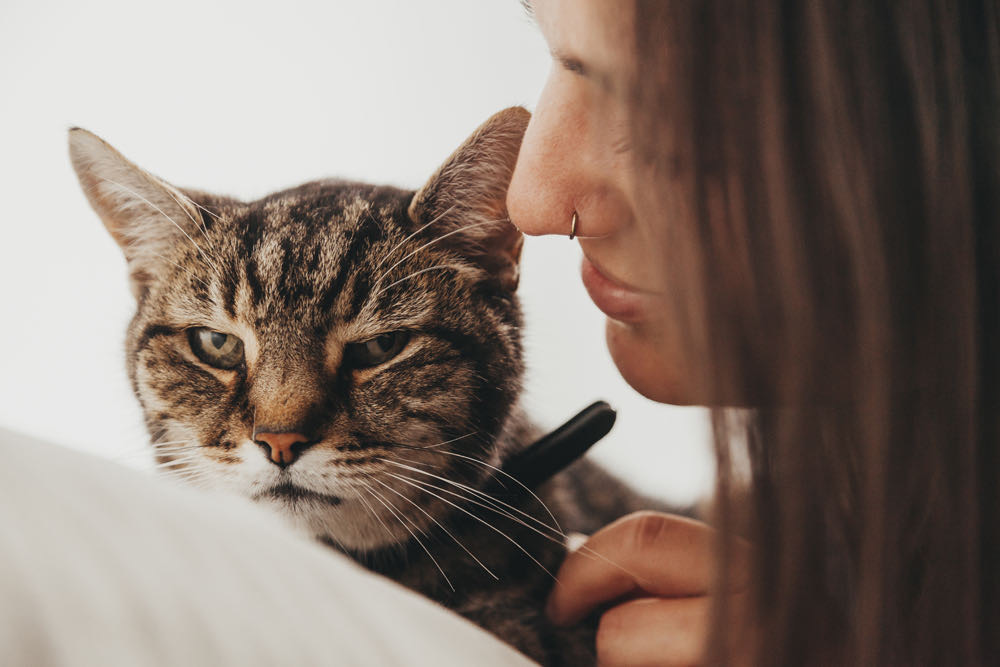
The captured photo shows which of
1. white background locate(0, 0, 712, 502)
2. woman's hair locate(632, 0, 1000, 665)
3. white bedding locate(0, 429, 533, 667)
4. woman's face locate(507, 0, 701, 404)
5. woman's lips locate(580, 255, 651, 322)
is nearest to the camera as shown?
white bedding locate(0, 429, 533, 667)

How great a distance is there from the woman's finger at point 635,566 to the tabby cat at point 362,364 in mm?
38

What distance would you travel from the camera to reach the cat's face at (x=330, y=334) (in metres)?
0.73

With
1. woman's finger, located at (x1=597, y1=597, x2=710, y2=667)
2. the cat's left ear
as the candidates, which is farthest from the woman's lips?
woman's finger, located at (x1=597, y1=597, x2=710, y2=667)

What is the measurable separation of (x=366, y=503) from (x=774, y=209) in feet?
1.54

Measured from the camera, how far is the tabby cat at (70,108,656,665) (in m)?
0.72

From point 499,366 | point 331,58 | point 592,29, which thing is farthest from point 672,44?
point 331,58

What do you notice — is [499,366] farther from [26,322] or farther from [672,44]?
[26,322]

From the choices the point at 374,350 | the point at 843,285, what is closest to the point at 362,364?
the point at 374,350

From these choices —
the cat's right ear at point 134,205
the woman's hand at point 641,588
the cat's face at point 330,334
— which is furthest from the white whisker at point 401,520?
the cat's right ear at point 134,205

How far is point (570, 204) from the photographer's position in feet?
2.03

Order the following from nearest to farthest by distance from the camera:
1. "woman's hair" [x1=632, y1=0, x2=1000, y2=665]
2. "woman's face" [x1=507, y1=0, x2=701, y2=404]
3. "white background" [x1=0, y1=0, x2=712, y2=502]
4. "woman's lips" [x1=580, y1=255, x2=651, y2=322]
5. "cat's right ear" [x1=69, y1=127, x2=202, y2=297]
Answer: "woman's hair" [x1=632, y1=0, x2=1000, y2=665] < "woman's face" [x1=507, y1=0, x2=701, y2=404] < "woman's lips" [x1=580, y1=255, x2=651, y2=322] < "cat's right ear" [x1=69, y1=127, x2=202, y2=297] < "white background" [x1=0, y1=0, x2=712, y2=502]

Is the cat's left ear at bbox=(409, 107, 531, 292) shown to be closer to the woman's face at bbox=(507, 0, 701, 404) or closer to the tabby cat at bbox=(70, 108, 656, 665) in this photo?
the tabby cat at bbox=(70, 108, 656, 665)

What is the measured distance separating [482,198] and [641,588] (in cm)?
47

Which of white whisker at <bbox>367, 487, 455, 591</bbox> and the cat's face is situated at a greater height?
the cat's face
